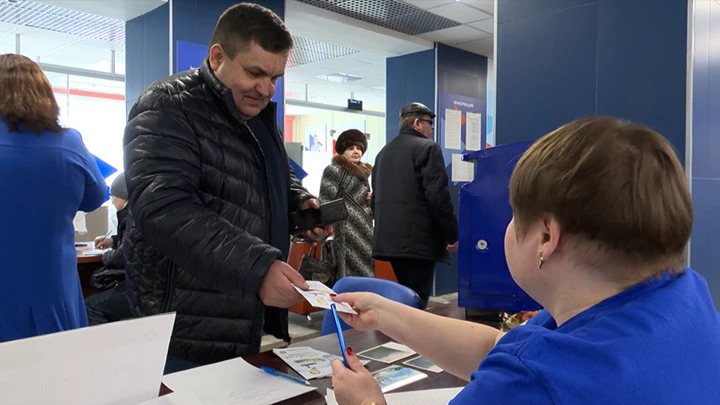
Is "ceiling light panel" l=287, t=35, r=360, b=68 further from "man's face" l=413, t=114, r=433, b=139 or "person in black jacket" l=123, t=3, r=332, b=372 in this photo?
"person in black jacket" l=123, t=3, r=332, b=372

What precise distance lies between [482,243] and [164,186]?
1.23 meters

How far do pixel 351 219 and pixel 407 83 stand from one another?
118 inches

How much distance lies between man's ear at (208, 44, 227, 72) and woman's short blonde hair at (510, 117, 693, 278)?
1125 millimetres

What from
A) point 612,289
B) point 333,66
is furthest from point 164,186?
point 333,66

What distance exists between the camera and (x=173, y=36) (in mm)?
4395

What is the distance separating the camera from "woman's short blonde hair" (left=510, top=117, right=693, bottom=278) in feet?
2.25

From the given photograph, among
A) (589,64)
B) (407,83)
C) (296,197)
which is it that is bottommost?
(296,197)

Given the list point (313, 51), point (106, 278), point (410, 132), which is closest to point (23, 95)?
point (106, 278)

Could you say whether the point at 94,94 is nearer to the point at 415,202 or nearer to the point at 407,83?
the point at 407,83

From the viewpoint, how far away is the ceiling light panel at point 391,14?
530 cm

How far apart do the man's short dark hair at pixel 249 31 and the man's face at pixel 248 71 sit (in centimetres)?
2

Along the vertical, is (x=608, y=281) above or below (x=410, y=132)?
below

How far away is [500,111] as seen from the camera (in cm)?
301

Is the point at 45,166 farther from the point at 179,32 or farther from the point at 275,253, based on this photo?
the point at 179,32
